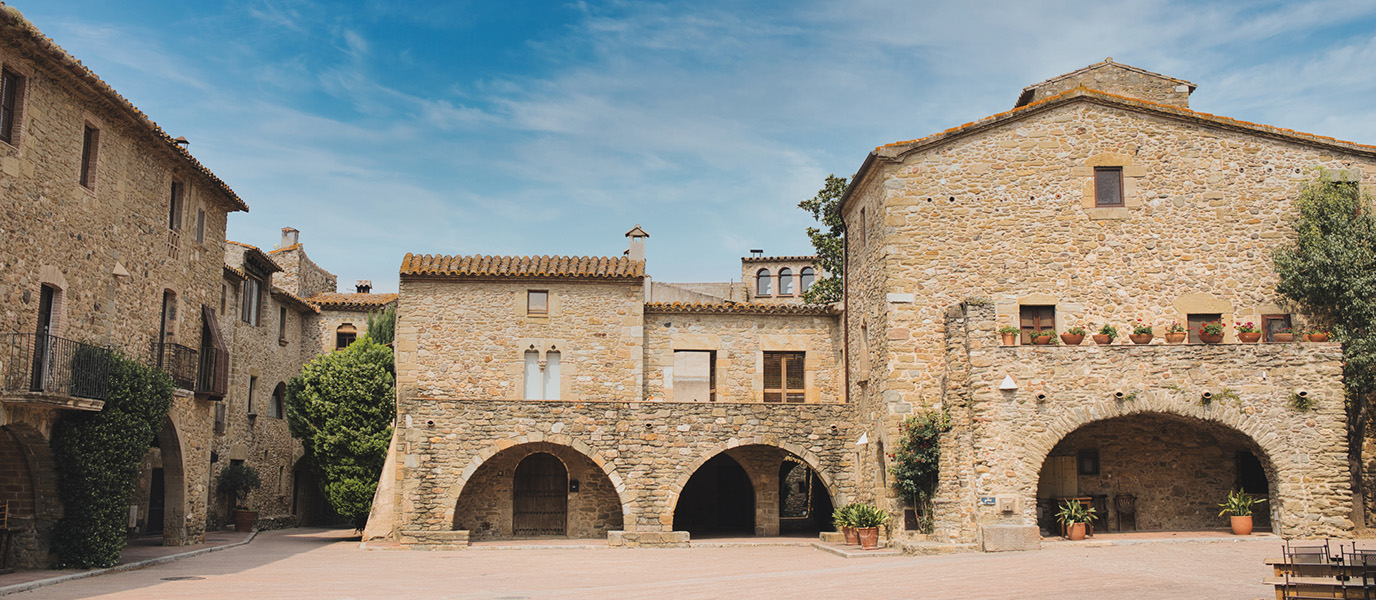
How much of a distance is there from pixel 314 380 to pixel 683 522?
1021cm

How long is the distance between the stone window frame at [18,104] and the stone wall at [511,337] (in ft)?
34.8

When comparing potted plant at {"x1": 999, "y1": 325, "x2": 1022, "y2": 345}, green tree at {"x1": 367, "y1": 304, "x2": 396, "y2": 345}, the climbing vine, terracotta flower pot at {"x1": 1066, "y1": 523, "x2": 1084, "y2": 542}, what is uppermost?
green tree at {"x1": 367, "y1": 304, "x2": 396, "y2": 345}

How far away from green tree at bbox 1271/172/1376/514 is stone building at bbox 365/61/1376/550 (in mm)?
373

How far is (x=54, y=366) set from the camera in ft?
52.7

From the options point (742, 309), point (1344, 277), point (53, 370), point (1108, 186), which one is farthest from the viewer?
point (742, 309)

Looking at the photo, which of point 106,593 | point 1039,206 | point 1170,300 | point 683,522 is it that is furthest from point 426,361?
point 1170,300

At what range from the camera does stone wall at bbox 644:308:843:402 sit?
26.0 meters

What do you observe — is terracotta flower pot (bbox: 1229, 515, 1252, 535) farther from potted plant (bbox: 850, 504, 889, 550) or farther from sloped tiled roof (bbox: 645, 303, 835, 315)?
sloped tiled roof (bbox: 645, 303, 835, 315)

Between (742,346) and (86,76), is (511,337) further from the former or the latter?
(86,76)

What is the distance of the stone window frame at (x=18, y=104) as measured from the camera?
604 inches

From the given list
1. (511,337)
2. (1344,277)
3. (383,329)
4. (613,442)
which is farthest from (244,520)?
(1344,277)

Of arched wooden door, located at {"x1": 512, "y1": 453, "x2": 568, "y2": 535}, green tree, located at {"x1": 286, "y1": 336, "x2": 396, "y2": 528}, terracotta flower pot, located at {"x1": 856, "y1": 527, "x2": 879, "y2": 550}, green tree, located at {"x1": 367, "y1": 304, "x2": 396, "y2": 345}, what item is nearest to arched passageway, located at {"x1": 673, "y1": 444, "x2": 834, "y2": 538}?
arched wooden door, located at {"x1": 512, "y1": 453, "x2": 568, "y2": 535}

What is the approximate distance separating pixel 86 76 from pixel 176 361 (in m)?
6.47

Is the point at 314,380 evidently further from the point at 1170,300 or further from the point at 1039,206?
the point at 1170,300
